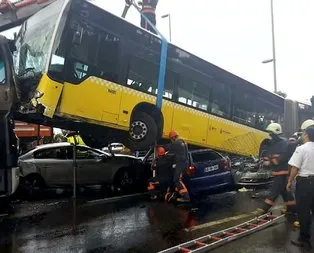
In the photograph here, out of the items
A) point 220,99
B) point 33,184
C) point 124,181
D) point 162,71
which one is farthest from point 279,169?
point 33,184

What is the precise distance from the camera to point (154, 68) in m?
9.83

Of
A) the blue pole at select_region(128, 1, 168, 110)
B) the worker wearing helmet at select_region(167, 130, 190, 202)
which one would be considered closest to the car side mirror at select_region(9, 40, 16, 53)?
the blue pole at select_region(128, 1, 168, 110)

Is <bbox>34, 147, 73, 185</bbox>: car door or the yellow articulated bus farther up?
the yellow articulated bus

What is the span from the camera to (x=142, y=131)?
9.36 m

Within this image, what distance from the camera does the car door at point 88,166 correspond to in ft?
38.4

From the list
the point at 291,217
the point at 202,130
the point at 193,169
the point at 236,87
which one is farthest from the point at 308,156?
the point at 236,87

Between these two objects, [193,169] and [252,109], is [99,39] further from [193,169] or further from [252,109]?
[252,109]

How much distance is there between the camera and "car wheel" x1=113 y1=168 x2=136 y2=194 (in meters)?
12.2

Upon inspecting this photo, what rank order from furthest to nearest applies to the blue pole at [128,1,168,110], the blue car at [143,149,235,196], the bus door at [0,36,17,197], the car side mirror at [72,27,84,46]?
1. the blue pole at [128,1,168,110]
2. the blue car at [143,149,235,196]
3. the car side mirror at [72,27,84,46]
4. the bus door at [0,36,17,197]

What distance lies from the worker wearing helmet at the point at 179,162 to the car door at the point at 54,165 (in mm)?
3327

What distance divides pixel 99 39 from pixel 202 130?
424 centimetres

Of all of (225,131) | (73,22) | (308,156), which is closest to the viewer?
(308,156)

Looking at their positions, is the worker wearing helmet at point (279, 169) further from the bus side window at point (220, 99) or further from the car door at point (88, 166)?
the car door at point (88, 166)

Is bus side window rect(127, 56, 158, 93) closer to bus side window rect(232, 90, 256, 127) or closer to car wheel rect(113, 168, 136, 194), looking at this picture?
car wheel rect(113, 168, 136, 194)
